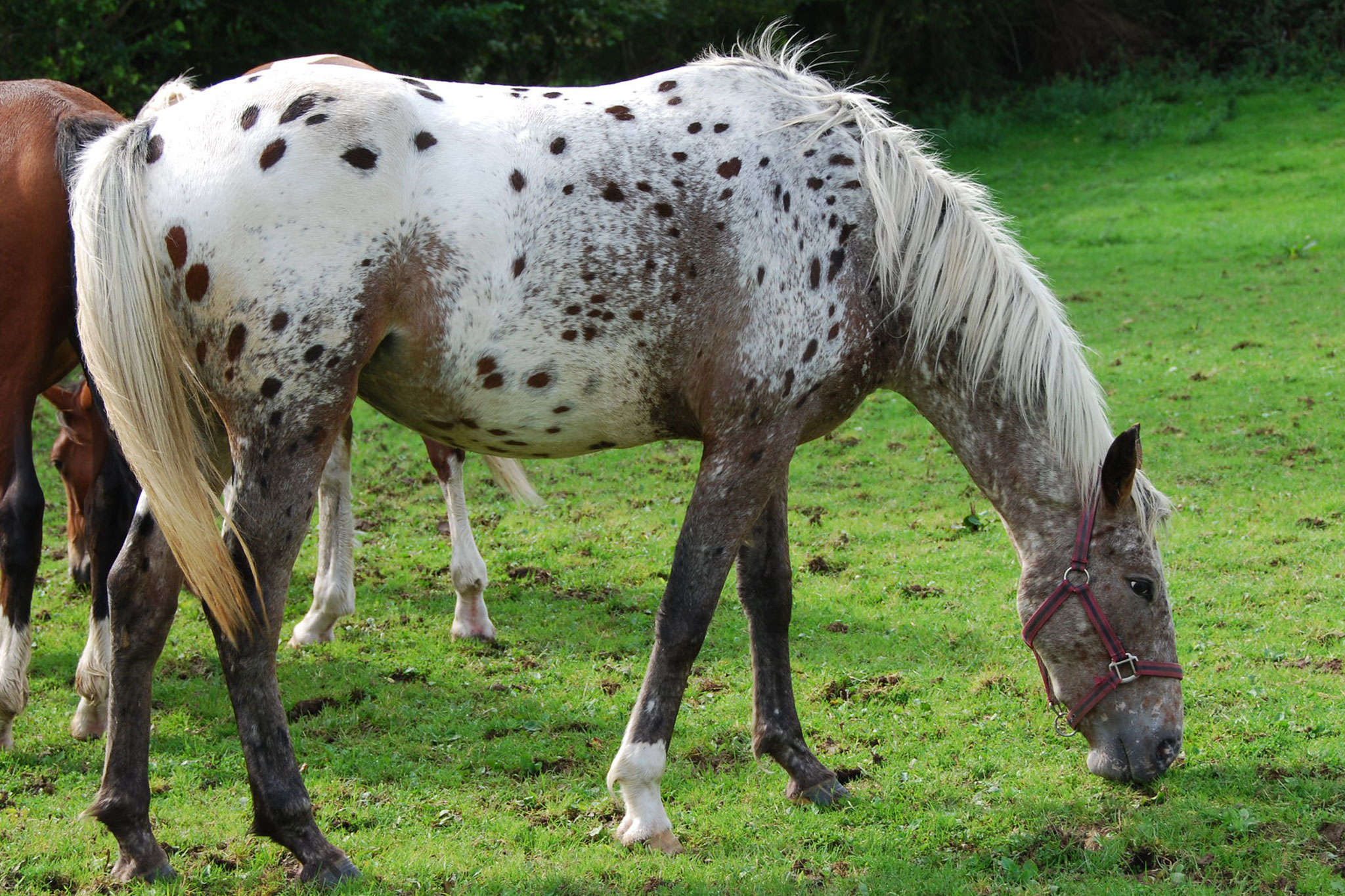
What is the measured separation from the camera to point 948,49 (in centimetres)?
2259

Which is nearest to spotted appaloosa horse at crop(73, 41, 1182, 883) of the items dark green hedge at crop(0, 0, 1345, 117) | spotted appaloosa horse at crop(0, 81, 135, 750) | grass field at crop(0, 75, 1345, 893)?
grass field at crop(0, 75, 1345, 893)

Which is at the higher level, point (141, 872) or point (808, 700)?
point (141, 872)

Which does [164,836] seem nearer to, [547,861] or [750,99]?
[547,861]

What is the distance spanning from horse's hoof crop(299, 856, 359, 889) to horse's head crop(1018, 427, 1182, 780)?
2354 mm

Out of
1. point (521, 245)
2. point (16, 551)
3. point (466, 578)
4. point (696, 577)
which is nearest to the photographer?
point (521, 245)

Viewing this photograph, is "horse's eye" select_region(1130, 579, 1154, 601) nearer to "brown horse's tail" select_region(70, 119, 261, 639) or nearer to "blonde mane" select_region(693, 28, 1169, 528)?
"blonde mane" select_region(693, 28, 1169, 528)

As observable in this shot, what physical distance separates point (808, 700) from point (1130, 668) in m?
1.48

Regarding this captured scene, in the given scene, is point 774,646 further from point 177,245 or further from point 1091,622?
point 177,245

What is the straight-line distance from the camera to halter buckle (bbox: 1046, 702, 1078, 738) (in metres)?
4.04

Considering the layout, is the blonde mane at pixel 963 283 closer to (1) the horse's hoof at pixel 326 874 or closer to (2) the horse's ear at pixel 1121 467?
(2) the horse's ear at pixel 1121 467

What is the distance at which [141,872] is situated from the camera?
3494 mm

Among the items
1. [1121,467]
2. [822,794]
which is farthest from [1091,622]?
[822,794]

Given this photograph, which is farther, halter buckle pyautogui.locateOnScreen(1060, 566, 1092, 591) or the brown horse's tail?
halter buckle pyautogui.locateOnScreen(1060, 566, 1092, 591)

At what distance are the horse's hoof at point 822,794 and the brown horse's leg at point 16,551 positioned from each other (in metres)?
2.93
